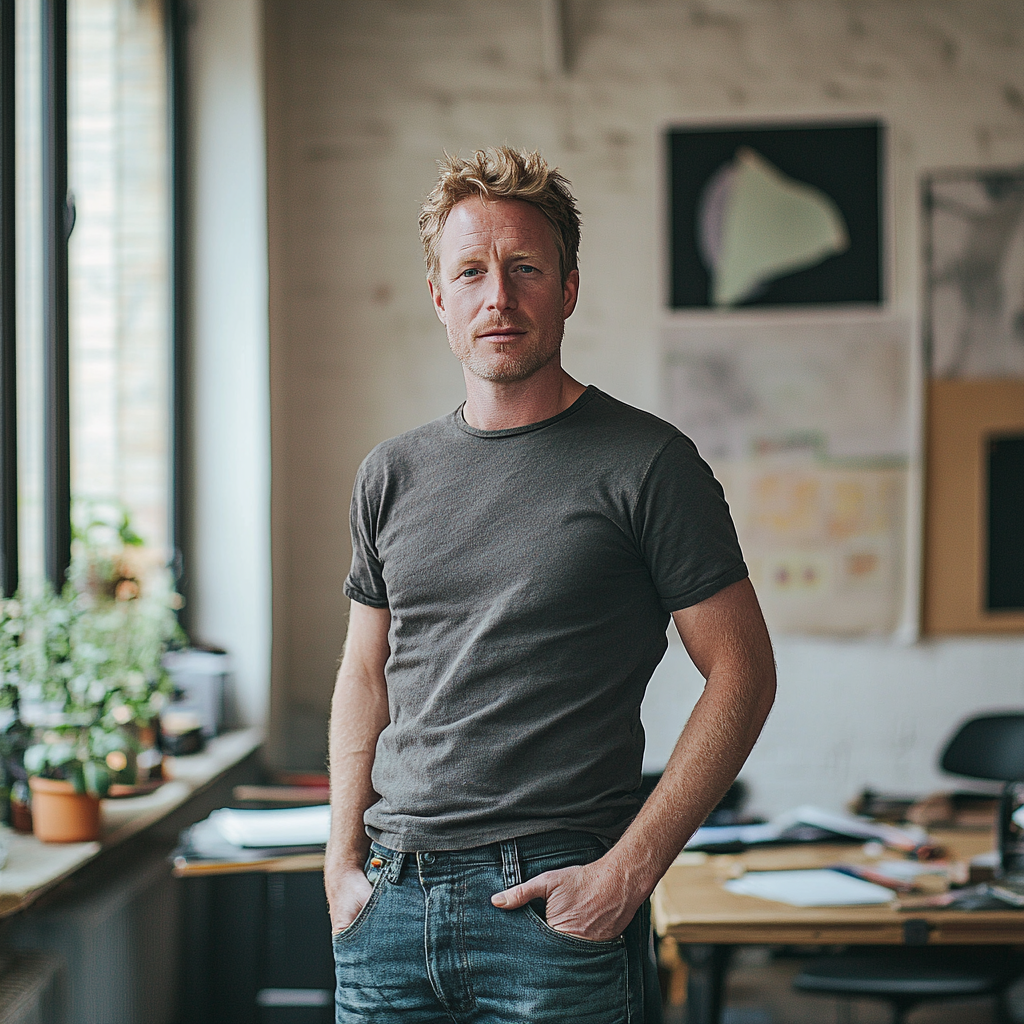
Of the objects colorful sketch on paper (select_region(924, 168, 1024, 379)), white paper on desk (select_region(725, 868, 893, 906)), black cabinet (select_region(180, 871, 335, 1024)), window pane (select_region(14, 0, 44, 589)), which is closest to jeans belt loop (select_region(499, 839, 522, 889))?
white paper on desk (select_region(725, 868, 893, 906))

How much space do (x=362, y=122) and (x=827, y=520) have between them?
208 cm

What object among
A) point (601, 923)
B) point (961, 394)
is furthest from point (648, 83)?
point (601, 923)

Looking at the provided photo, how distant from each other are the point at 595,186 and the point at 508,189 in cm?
237

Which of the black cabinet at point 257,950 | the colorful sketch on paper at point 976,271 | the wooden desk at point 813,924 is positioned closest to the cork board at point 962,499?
the colorful sketch on paper at point 976,271

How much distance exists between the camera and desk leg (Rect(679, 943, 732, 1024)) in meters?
2.11

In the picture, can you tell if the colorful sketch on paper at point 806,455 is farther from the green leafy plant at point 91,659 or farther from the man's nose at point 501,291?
the man's nose at point 501,291

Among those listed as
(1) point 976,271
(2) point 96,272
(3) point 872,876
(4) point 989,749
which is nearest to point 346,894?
(3) point 872,876

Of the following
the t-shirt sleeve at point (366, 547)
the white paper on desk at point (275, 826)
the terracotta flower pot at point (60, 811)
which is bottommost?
the white paper on desk at point (275, 826)

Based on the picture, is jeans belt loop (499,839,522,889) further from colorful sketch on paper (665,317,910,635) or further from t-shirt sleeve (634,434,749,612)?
colorful sketch on paper (665,317,910,635)

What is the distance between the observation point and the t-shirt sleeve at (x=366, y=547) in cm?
156

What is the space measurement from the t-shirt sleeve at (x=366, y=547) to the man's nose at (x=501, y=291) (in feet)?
1.05

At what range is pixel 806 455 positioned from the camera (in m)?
3.70

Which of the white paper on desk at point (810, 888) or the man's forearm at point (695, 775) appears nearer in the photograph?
the man's forearm at point (695, 775)

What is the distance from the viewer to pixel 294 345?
12.3ft
